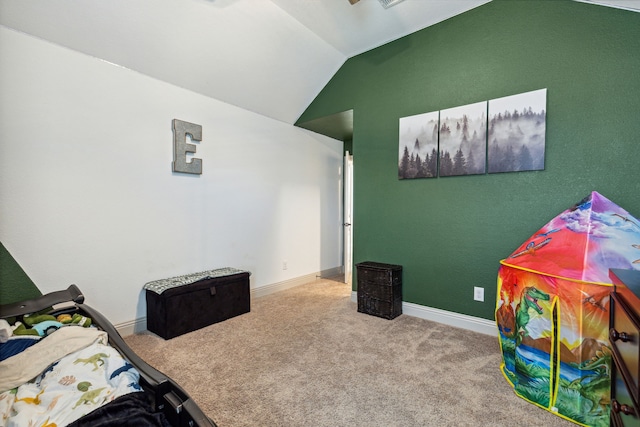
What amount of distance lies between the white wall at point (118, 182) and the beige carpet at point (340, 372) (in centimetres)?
76

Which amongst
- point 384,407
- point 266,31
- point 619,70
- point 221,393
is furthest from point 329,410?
point 266,31

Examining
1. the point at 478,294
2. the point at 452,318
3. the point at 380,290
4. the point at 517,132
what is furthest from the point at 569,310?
the point at 380,290

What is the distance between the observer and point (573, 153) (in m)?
2.20

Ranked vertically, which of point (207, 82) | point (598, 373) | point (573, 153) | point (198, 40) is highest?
point (198, 40)

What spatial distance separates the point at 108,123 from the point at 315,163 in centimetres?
271

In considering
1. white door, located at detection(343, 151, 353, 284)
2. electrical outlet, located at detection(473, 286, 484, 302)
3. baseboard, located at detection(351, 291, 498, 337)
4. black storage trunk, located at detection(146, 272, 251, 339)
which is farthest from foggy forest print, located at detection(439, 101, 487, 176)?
black storage trunk, located at detection(146, 272, 251, 339)

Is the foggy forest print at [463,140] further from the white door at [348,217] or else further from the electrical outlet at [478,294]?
the white door at [348,217]

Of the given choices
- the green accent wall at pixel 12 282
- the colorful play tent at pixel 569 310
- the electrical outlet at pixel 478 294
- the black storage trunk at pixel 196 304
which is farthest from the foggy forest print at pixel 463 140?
the green accent wall at pixel 12 282

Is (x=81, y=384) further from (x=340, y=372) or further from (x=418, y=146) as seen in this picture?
(x=418, y=146)

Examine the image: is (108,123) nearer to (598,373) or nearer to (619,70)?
(598,373)

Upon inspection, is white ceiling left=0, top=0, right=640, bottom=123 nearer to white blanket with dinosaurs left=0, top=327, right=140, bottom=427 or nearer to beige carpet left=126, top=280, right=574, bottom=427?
white blanket with dinosaurs left=0, top=327, right=140, bottom=427

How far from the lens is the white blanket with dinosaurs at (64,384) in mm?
961

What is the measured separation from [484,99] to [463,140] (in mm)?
389

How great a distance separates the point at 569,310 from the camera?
1.48m
